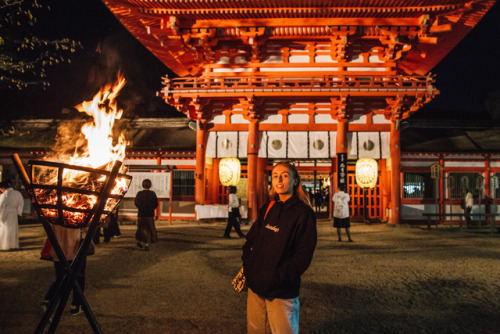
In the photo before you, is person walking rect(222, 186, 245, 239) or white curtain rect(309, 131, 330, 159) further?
white curtain rect(309, 131, 330, 159)

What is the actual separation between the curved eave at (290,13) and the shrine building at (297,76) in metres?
0.04

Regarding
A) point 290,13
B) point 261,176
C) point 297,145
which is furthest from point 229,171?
point 290,13

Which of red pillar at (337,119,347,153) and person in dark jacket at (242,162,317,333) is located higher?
red pillar at (337,119,347,153)

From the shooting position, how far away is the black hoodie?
88.4 inches

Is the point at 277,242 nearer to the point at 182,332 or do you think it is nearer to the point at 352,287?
the point at 182,332

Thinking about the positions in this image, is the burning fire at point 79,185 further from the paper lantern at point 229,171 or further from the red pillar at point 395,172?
the red pillar at point 395,172

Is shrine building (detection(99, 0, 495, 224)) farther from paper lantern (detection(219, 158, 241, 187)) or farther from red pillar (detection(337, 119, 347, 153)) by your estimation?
paper lantern (detection(219, 158, 241, 187))

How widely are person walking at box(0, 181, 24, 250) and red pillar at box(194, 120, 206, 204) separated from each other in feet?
23.9

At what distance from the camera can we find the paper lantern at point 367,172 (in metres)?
14.3

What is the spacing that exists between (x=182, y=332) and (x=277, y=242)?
6.41 ft

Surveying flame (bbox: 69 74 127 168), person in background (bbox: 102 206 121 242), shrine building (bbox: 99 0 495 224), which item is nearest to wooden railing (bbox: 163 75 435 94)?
shrine building (bbox: 99 0 495 224)

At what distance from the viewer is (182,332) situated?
3.57m

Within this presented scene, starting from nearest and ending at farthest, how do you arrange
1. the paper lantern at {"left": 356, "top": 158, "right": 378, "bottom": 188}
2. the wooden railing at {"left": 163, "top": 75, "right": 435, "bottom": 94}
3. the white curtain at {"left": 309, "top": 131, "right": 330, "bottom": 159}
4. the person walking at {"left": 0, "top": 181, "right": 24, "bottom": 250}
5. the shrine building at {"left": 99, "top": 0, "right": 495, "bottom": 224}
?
the person walking at {"left": 0, "top": 181, "right": 24, "bottom": 250}, the shrine building at {"left": 99, "top": 0, "right": 495, "bottom": 224}, the wooden railing at {"left": 163, "top": 75, "right": 435, "bottom": 94}, the paper lantern at {"left": 356, "top": 158, "right": 378, "bottom": 188}, the white curtain at {"left": 309, "top": 131, "right": 330, "bottom": 159}

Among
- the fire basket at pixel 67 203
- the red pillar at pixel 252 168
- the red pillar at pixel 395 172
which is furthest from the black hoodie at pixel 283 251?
the red pillar at pixel 395 172
